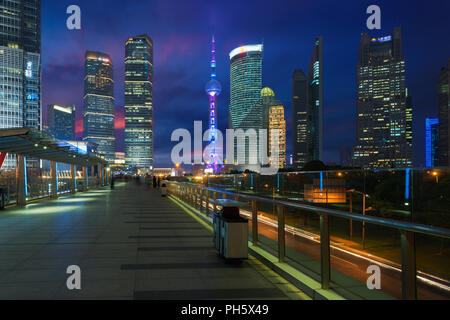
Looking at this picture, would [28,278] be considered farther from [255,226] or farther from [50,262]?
[255,226]

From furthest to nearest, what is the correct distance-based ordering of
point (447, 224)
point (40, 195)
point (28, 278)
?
point (40, 195)
point (28, 278)
point (447, 224)

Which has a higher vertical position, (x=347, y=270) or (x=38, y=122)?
(x=38, y=122)

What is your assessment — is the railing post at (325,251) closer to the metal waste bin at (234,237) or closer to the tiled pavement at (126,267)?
the tiled pavement at (126,267)

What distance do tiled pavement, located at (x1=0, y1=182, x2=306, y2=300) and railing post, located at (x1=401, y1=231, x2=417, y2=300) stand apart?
160 centimetres

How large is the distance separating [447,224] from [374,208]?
3.90ft

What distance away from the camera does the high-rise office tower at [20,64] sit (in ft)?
380

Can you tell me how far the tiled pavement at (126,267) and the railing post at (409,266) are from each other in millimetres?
1601

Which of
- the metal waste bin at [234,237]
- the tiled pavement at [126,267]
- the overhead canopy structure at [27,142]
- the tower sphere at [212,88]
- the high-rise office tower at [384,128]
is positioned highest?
the tower sphere at [212,88]

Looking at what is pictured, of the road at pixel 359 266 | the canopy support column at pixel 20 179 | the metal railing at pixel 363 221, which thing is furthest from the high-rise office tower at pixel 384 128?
the road at pixel 359 266

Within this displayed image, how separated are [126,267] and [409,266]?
171 inches

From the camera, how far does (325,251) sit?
4543mm

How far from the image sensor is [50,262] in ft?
20.6
